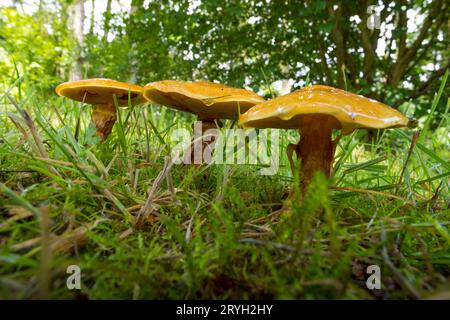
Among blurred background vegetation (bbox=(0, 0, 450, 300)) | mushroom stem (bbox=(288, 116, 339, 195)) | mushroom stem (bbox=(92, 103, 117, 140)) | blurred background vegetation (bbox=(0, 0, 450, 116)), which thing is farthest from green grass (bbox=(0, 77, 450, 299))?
blurred background vegetation (bbox=(0, 0, 450, 116))

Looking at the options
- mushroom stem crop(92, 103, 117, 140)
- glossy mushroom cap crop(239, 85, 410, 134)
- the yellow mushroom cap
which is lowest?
glossy mushroom cap crop(239, 85, 410, 134)

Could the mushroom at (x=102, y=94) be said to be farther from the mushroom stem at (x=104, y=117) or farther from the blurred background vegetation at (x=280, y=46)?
the blurred background vegetation at (x=280, y=46)

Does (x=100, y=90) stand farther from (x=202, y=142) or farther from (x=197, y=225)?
(x=197, y=225)

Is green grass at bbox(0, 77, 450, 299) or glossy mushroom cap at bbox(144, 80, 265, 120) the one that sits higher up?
glossy mushroom cap at bbox(144, 80, 265, 120)

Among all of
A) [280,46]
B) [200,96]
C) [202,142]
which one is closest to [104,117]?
[202,142]

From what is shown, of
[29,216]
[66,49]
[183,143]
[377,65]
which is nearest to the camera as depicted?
[29,216]

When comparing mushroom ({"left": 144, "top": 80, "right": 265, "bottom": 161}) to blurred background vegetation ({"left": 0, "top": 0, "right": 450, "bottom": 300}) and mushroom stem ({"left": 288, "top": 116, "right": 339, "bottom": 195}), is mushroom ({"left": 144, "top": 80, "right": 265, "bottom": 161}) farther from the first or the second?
mushroom stem ({"left": 288, "top": 116, "right": 339, "bottom": 195})

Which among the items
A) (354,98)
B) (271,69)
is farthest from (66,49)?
(354,98)
